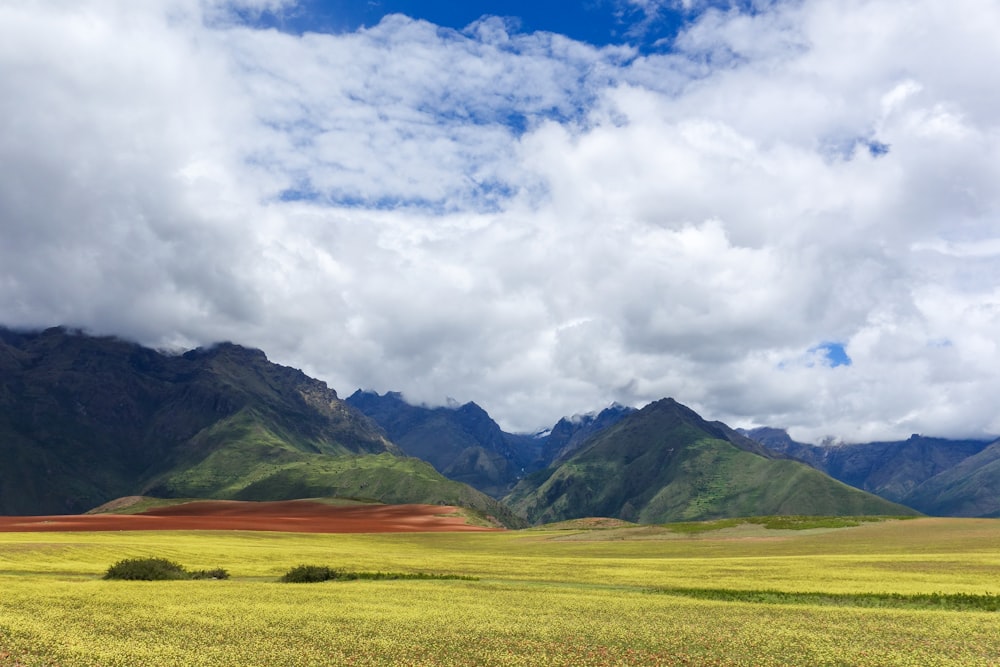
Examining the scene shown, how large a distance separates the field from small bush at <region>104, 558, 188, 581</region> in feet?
9.31

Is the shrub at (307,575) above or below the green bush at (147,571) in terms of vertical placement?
below

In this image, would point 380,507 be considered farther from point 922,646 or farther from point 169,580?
point 922,646

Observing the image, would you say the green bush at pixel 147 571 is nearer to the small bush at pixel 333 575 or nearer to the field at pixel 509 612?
the field at pixel 509 612

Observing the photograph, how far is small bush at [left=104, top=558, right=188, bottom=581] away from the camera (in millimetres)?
52906

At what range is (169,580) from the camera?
175 feet

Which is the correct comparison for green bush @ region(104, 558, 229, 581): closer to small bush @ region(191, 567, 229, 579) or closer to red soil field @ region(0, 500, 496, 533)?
small bush @ region(191, 567, 229, 579)

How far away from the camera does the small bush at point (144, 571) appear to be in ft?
174

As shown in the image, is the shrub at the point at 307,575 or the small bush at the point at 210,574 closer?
the shrub at the point at 307,575

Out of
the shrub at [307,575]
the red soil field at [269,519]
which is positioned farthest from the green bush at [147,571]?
the red soil field at [269,519]

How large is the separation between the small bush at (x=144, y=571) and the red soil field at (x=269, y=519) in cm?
6250

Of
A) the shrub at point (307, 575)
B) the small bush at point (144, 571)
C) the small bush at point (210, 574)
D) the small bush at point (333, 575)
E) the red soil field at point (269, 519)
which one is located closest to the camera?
the small bush at point (144, 571)

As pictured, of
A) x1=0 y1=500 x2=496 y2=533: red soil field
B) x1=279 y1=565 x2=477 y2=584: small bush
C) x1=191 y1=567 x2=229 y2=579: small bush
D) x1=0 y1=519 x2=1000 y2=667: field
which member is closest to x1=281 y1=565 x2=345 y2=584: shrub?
x1=279 y1=565 x2=477 y2=584: small bush

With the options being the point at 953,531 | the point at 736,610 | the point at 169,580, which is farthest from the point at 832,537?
the point at 169,580

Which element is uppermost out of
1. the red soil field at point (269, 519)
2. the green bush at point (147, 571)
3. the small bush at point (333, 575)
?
the green bush at point (147, 571)
